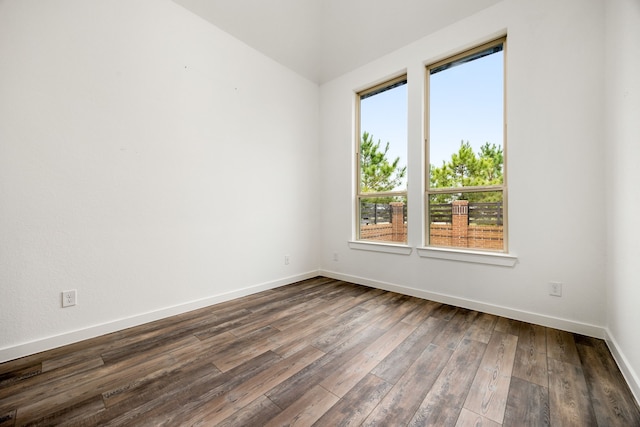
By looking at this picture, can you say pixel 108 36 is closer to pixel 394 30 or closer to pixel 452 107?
pixel 394 30

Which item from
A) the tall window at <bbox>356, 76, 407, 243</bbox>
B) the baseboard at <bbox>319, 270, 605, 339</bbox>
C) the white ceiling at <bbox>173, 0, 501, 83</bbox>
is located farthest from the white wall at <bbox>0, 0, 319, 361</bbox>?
the baseboard at <bbox>319, 270, 605, 339</bbox>

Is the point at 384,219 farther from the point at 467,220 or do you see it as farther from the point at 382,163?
the point at 467,220

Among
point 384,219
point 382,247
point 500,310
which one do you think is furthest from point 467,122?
point 500,310

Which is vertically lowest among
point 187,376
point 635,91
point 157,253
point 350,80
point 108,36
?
point 187,376

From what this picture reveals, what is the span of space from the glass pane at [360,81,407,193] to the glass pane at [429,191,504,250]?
1.72 feet

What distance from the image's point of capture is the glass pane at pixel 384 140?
128 inches

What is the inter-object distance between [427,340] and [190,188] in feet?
8.14

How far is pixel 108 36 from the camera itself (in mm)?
2113

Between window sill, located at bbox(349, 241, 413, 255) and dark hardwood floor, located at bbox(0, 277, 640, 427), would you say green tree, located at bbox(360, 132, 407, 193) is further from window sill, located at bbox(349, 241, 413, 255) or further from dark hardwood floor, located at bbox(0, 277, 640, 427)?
dark hardwood floor, located at bbox(0, 277, 640, 427)

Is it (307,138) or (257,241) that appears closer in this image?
(257,241)

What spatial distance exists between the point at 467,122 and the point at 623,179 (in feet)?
4.53

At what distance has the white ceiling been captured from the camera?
2.66m

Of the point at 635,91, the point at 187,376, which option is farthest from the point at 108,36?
the point at 635,91

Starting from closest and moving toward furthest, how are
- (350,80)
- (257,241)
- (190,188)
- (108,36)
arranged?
(108,36) < (190,188) < (257,241) < (350,80)
